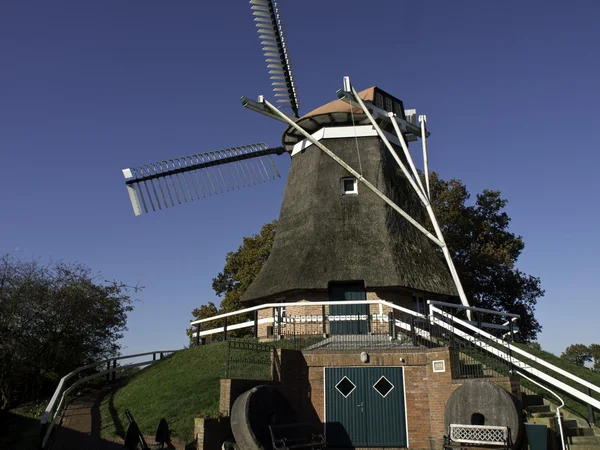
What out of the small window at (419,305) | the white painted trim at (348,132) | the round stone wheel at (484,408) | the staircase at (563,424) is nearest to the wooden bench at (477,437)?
the round stone wheel at (484,408)

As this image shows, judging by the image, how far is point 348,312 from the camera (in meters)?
16.1

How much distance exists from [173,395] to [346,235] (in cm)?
782

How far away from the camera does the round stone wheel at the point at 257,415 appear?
10229mm

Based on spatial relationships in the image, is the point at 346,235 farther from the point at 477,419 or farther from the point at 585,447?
the point at 585,447

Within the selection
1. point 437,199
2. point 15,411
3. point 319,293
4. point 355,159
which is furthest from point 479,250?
point 15,411

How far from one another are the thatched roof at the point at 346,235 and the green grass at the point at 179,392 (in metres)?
3.40

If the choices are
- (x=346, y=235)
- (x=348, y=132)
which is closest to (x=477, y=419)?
(x=346, y=235)

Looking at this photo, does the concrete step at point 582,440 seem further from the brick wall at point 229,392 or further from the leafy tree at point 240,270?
the leafy tree at point 240,270

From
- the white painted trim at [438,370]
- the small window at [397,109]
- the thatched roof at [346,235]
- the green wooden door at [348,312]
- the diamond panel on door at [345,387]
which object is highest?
the small window at [397,109]

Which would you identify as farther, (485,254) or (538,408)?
(485,254)

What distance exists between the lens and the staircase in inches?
417

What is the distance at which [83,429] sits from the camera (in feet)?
39.6

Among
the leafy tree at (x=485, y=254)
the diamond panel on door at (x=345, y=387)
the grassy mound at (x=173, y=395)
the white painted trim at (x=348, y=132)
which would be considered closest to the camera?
the grassy mound at (x=173, y=395)

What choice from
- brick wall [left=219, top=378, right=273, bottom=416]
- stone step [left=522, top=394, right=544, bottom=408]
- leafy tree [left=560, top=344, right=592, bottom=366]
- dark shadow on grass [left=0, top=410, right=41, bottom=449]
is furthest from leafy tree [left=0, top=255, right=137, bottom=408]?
leafy tree [left=560, top=344, right=592, bottom=366]
